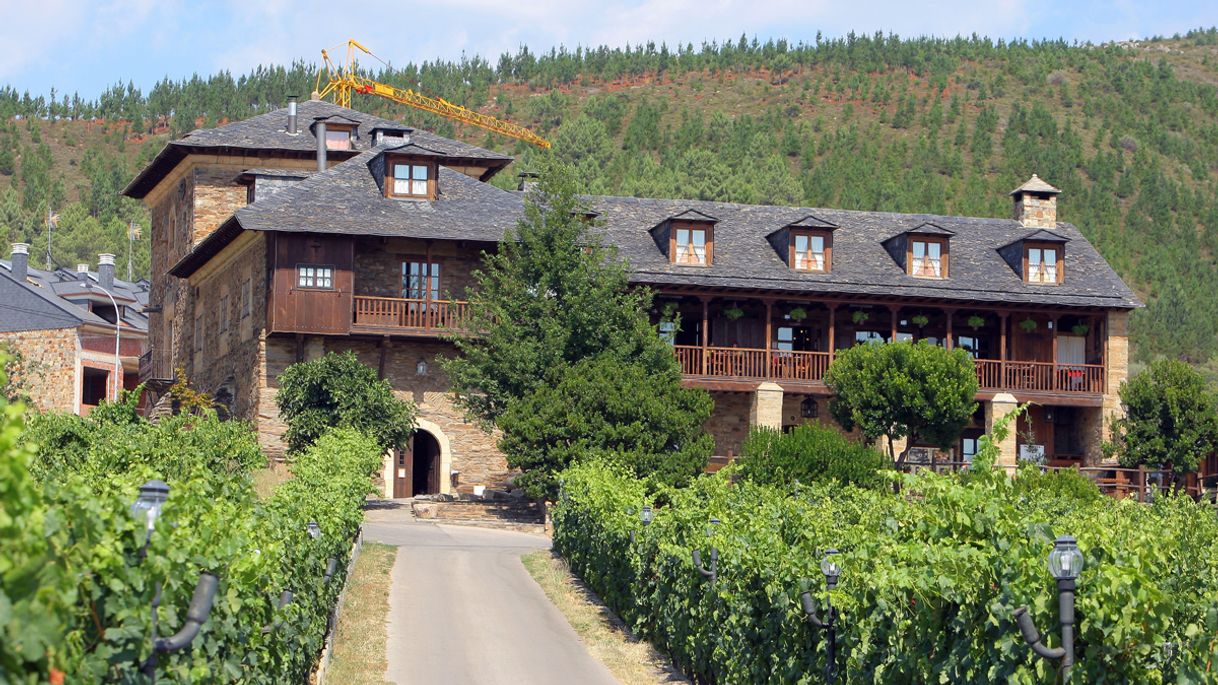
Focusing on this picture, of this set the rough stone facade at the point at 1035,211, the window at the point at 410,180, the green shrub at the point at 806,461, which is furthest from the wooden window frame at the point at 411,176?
the rough stone facade at the point at 1035,211

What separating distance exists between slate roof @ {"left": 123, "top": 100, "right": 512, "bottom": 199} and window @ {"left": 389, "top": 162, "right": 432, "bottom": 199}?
3.47 meters

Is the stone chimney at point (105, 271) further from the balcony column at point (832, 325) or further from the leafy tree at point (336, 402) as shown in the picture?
the balcony column at point (832, 325)

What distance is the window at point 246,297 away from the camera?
41.6 meters

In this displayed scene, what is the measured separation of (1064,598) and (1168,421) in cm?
3391

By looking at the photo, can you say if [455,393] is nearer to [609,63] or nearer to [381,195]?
[381,195]

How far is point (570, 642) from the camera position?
20719mm

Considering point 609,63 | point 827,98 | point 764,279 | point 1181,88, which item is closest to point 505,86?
point 609,63

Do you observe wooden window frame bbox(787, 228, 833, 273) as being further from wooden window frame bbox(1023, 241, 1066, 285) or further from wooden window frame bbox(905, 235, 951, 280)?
wooden window frame bbox(1023, 241, 1066, 285)

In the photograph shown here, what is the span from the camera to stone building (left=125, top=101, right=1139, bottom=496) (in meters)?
40.0

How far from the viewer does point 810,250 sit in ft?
146

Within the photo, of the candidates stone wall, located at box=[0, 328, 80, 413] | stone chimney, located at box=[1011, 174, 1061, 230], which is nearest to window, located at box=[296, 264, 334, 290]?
stone chimney, located at box=[1011, 174, 1061, 230]

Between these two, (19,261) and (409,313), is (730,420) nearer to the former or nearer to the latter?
(409,313)

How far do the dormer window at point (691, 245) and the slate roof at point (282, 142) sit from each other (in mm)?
5960

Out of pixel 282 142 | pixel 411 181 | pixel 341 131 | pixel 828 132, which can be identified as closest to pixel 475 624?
pixel 411 181
